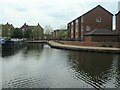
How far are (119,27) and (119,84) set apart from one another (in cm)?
4221

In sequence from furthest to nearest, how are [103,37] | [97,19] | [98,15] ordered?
[98,15]
[97,19]
[103,37]

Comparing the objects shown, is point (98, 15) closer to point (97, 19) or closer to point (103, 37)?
point (97, 19)

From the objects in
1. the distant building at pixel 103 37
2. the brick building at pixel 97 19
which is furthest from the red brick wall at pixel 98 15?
the distant building at pixel 103 37

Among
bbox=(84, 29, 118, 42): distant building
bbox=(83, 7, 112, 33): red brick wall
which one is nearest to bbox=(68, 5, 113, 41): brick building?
bbox=(83, 7, 112, 33): red brick wall

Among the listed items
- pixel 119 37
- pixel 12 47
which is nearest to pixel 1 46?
pixel 12 47

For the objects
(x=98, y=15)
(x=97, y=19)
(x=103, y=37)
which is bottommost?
(x=103, y=37)

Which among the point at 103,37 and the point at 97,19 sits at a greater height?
the point at 97,19

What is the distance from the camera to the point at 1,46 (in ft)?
150

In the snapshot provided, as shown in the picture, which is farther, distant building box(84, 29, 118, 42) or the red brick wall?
the red brick wall

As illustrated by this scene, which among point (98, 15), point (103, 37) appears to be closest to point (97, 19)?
point (98, 15)

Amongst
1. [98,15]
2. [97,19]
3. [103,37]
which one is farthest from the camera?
[98,15]

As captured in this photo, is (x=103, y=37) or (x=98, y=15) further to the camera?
(x=98, y=15)

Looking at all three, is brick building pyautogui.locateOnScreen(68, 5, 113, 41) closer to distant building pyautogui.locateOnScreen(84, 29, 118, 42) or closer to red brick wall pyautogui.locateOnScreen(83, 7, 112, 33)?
red brick wall pyautogui.locateOnScreen(83, 7, 112, 33)

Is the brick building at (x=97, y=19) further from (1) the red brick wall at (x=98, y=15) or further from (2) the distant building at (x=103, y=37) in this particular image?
(2) the distant building at (x=103, y=37)
